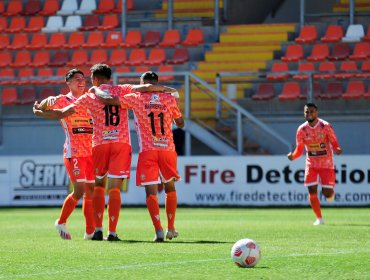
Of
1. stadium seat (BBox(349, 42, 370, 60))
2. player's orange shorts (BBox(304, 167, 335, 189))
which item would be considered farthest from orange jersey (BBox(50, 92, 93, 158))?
stadium seat (BBox(349, 42, 370, 60))

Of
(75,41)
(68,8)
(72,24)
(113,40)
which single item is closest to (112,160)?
(113,40)

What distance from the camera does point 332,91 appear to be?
24.7m

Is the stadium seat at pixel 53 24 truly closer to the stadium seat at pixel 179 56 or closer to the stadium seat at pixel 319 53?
the stadium seat at pixel 179 56

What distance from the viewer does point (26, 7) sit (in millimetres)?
32875

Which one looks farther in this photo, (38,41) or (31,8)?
(31,8)

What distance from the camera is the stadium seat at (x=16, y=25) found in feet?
104

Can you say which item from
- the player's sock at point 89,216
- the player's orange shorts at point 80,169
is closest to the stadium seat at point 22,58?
the player's orange shorts at point 80,169

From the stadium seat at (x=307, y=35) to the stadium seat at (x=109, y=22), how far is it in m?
5.83

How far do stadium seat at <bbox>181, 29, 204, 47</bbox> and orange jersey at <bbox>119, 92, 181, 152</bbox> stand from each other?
17481mm

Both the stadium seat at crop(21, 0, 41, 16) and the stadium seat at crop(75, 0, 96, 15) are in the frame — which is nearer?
the stadium seat at crop(75, 0, 96, 15)

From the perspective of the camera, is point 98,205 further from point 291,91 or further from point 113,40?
point 113,40

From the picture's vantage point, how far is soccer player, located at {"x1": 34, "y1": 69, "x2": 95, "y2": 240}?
12617mm

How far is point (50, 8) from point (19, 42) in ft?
6.61

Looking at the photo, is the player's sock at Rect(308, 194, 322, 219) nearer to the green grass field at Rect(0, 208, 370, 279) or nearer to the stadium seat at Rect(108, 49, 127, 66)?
the green grass field at Rect(0, 208, 370, 279)
